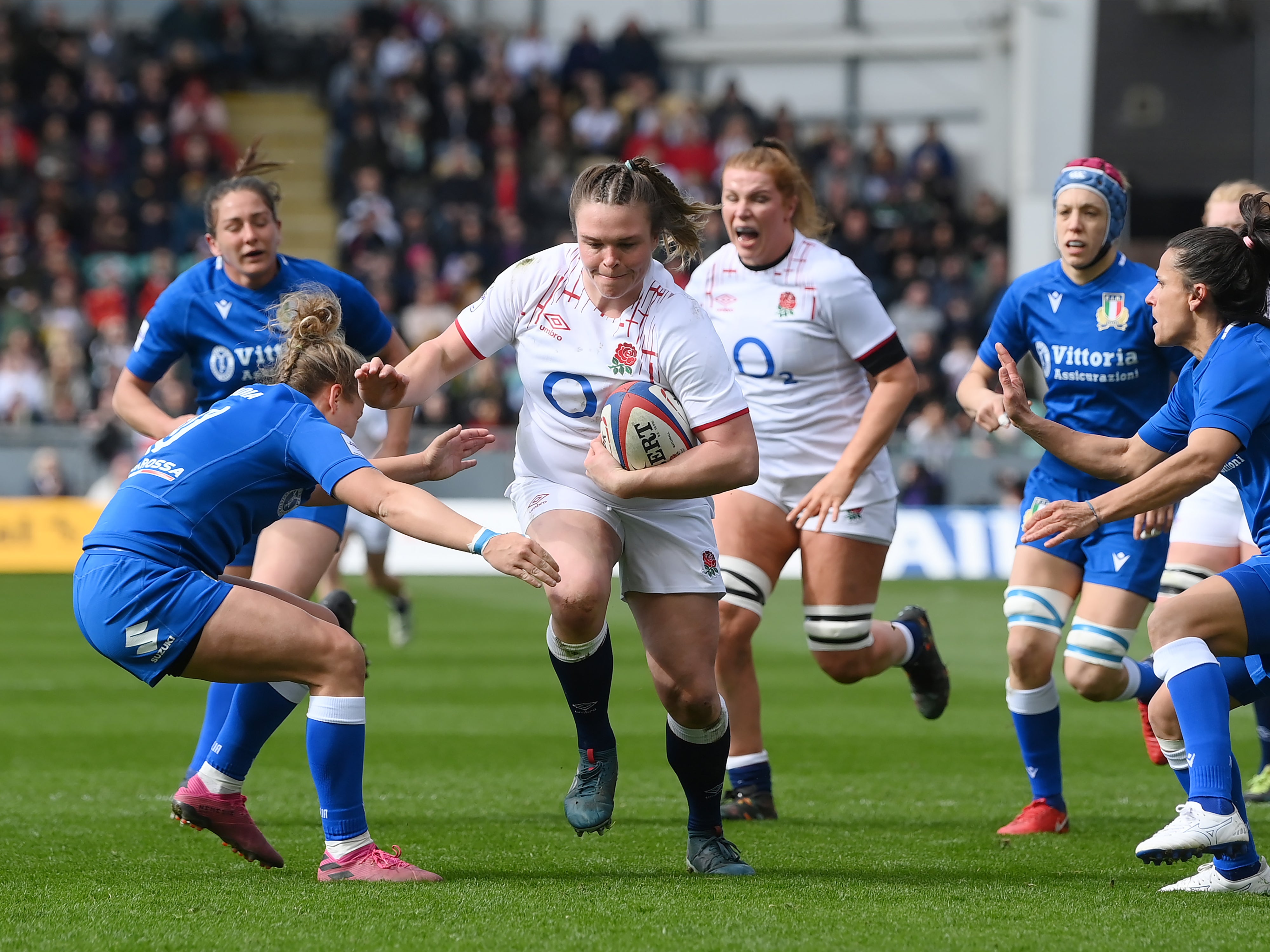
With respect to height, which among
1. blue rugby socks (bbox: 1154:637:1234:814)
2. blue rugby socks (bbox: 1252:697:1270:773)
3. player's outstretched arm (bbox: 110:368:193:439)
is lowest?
blue rugby socks (bbox: 1252:697:1270:773)

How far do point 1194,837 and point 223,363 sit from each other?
4.09 meters

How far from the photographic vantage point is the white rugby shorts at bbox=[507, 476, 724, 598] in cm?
524

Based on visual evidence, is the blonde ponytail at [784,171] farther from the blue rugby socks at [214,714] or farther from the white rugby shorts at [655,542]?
the blue rugby socks at [214,714]

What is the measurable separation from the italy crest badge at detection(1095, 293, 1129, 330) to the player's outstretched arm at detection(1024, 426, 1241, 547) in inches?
55.3

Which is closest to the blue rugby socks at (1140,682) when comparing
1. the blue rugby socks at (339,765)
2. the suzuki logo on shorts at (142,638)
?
the blue rugby socks at (339,765)

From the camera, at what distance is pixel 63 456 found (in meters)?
17.8

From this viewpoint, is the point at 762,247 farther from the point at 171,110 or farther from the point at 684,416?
the point at 171,110

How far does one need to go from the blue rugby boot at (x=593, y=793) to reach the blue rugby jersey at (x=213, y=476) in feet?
4.35

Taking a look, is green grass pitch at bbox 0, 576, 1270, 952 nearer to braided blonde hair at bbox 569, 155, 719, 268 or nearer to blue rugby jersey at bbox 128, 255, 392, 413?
blue rugby jersey at bbox 128, 255, 392, 413

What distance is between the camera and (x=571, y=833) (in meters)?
6.03

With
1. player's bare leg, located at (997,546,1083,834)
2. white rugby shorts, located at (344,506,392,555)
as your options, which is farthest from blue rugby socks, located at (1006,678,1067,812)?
white rugby shorts, located at (344,506,392,555)

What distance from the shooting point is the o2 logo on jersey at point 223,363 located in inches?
258

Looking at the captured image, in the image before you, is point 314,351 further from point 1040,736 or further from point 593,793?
point 1040,736

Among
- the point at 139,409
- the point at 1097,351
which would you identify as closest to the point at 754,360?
the point at 1097,351
